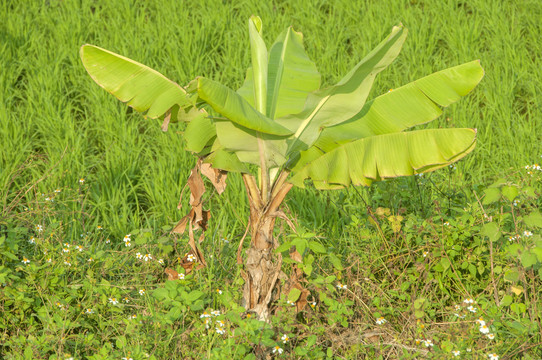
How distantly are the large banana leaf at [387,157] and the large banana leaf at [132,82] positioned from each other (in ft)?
2.29

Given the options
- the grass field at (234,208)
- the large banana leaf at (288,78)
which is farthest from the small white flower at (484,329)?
the large banana leaf at (288,78)

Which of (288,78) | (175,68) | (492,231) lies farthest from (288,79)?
(175,68)

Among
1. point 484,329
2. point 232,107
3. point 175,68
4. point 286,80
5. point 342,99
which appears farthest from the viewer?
point 175,68

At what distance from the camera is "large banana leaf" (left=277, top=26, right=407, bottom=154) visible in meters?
2.65

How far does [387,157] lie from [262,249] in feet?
2.38

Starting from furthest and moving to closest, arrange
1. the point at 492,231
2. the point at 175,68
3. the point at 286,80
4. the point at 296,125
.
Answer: the point at 175,68
the point at 286,80
the point at 492,231
the point at 296,125

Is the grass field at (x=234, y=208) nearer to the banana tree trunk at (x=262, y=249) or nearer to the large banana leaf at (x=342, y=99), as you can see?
the banana tree trunk at (x=262, y=249)

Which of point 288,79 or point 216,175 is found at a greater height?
point 288,79

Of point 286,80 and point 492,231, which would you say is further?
point 286,80

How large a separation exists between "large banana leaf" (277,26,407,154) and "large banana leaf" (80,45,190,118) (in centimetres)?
54

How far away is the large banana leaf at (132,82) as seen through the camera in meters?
3.00

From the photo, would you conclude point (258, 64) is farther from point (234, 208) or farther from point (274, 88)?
Answer: point (234, 208)

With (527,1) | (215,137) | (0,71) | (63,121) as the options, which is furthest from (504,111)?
(0,71)

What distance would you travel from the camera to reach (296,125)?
2.95 meters
